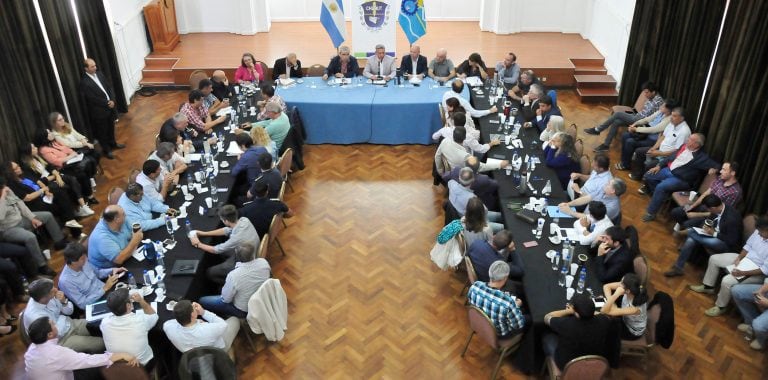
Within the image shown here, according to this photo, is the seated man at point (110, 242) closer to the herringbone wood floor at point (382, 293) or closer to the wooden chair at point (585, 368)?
the herringbone wood floor at point (382, 293)

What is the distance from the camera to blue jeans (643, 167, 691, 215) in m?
→ 8.21

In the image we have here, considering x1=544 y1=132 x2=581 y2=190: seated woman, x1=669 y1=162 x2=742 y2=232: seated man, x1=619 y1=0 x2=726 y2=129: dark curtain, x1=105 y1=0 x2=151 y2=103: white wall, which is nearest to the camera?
x1=669 y1=162 x2=742 y2=232: seated man

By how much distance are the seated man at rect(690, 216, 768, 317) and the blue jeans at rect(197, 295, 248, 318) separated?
531 cm

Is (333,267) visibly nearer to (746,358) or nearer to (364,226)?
(364,226)

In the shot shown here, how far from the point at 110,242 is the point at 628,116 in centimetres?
832

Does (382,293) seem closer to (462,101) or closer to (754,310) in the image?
(462,101)

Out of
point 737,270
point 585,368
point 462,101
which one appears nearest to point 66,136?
point 462,101

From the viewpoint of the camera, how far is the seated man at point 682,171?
26.5 ft

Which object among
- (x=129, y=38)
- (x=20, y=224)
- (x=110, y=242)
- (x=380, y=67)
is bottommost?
(x=20, y=224)

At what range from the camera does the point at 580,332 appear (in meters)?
5.19

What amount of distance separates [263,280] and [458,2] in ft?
38.5

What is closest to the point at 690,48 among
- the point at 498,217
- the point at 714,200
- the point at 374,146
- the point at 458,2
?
the point at 714,200

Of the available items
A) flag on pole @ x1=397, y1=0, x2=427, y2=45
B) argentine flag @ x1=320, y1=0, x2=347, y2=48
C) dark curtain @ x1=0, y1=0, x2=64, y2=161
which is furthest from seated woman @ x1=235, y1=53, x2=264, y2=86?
flag on pole @ x1=397, y1=0, x2=427, y2=45

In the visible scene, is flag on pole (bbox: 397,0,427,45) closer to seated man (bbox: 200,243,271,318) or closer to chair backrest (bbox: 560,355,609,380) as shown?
seated man (bbox: 200,243,271,318)
